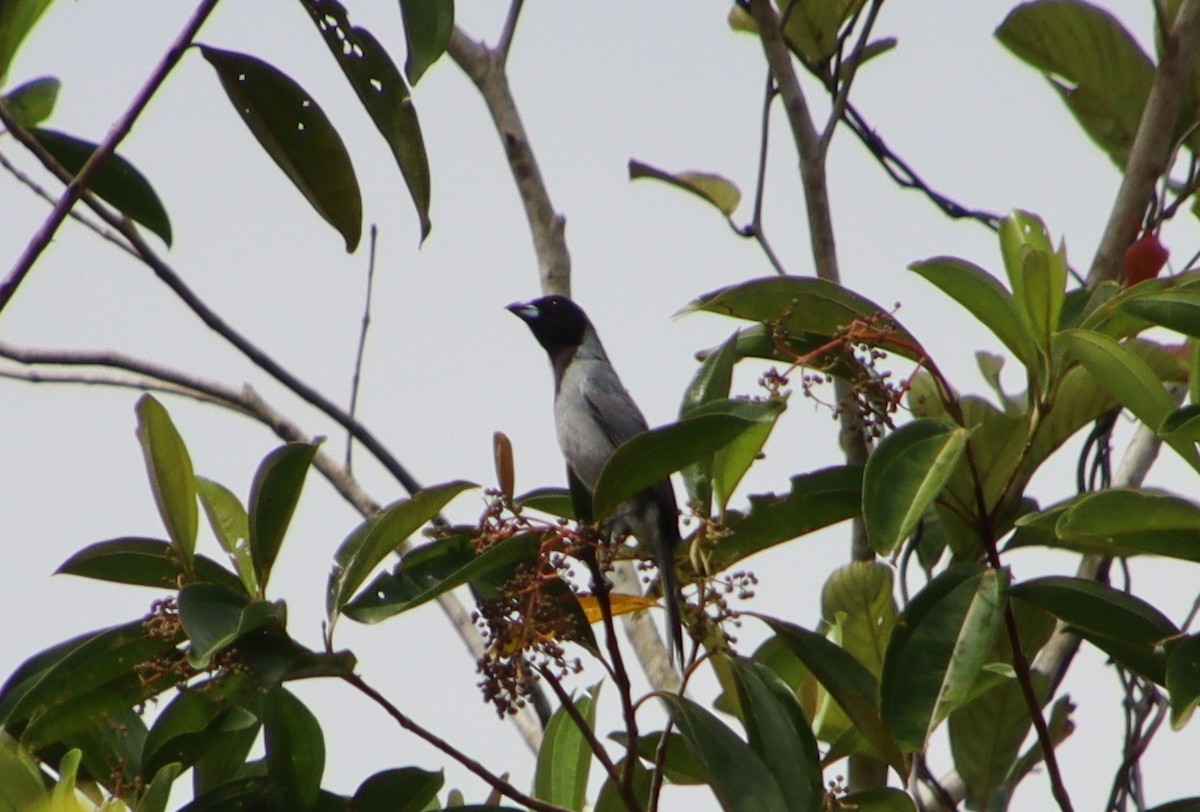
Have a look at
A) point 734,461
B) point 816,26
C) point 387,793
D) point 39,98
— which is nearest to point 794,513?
point 734,461

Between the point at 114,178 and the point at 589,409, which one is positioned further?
the point at 589,409

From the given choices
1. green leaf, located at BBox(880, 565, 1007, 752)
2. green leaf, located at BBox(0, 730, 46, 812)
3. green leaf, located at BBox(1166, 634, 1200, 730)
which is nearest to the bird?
green leaf, located at BBox(880, 565, 1007, 752)

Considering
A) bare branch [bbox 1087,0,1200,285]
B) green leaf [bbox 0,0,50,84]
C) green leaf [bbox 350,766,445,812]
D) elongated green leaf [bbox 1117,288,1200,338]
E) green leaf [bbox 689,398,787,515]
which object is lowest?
green leaf [bbox 350,766,445,812]

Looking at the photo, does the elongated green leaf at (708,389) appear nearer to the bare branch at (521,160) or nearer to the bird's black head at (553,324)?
the bare branch at (521,160)

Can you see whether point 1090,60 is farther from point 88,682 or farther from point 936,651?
point 88,682

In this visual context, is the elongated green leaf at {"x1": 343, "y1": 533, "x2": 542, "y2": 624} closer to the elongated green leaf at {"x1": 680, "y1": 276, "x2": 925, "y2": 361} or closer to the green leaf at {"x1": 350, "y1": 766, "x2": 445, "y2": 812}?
the green leaf at {"x1": 350, "y1": 766, "x2": 445, "y2": 812}

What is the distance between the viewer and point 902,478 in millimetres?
2045

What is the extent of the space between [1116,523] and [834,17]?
6.33 feet

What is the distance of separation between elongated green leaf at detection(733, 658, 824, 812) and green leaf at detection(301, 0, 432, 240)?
89 cm

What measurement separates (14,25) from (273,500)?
79 cm

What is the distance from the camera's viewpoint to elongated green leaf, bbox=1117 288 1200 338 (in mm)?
2068

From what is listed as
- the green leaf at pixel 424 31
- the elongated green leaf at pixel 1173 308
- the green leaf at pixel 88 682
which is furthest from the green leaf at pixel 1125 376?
the green leaf at pixel 88 682

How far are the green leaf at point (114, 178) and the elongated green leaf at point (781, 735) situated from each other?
3.80 feet

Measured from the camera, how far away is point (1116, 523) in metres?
2.08
